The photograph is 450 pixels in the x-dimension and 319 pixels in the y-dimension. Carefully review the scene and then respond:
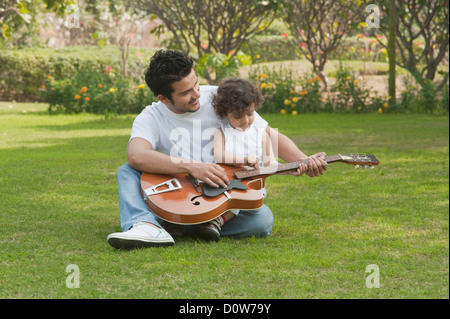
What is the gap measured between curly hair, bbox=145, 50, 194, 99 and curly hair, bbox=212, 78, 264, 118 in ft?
0.70

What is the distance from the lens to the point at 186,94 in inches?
142

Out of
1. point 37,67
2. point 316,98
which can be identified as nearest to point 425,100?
point 316,98

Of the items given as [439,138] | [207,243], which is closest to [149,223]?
[207,243]

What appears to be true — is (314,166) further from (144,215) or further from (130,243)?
(130,243)

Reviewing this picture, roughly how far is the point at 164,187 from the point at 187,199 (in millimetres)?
162

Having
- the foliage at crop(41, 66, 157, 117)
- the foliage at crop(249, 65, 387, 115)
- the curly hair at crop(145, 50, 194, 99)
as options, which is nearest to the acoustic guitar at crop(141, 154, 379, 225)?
the curly hair at crop(145, 50, 194, 99)

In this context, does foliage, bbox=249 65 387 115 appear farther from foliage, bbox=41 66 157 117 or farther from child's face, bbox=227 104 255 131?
child's face, bbox=227 104 255 131

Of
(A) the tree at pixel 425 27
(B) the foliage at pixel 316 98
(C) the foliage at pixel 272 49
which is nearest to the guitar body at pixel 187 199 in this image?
(B) the foliage at pixel 316 98

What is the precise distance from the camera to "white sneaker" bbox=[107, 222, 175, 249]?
3.24m

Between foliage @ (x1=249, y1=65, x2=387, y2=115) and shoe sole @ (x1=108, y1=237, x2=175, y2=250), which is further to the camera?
foliage @ (x1=249, y1=65, x2=387, y2=115)

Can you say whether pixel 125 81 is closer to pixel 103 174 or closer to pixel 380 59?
pixel 103 174

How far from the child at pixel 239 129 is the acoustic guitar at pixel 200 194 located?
64 millimetres
